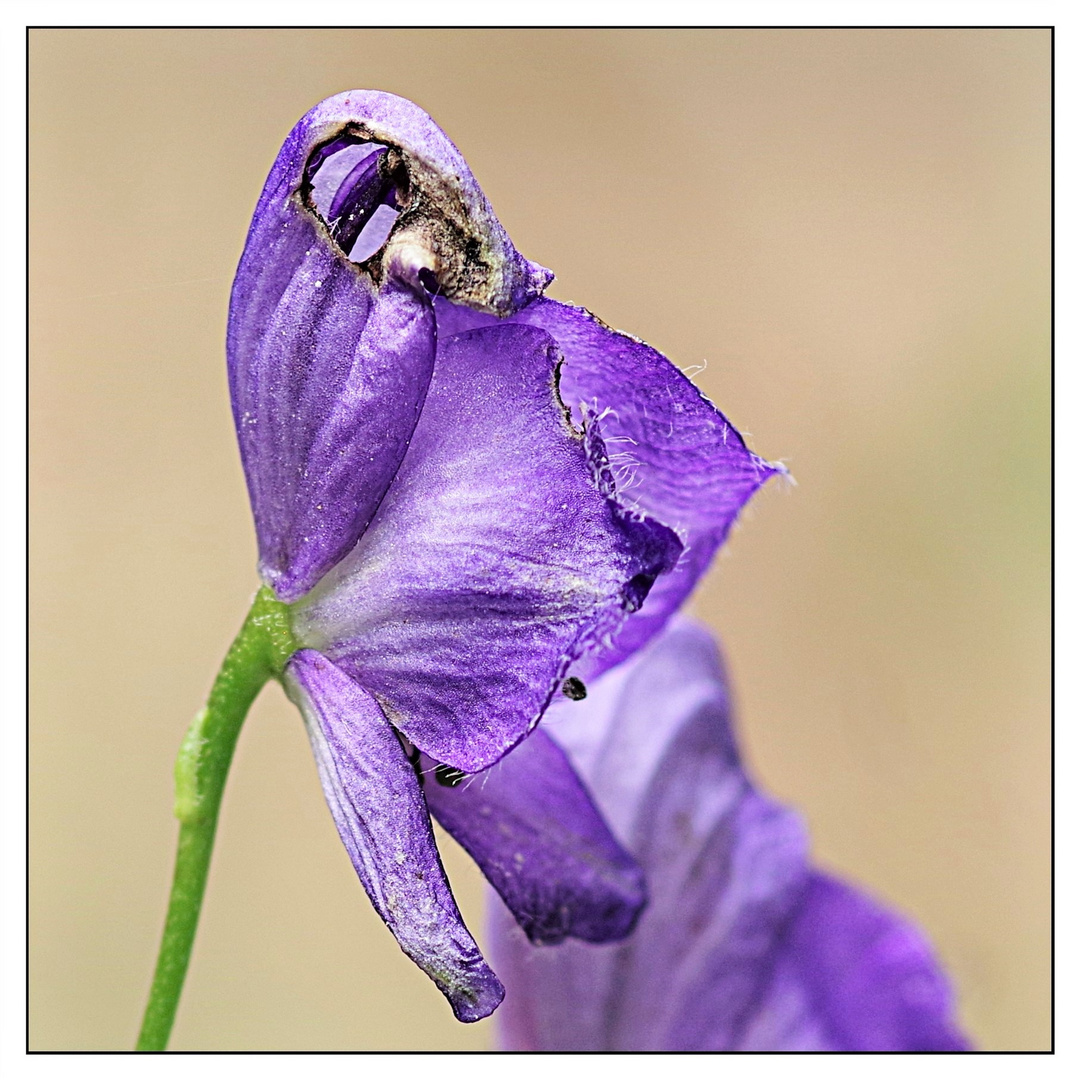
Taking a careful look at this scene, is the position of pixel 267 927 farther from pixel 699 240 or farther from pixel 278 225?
pixel 278 225

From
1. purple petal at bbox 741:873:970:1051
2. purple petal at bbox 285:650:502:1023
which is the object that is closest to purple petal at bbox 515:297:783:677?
purple petal at bbox 285:650:502:1023

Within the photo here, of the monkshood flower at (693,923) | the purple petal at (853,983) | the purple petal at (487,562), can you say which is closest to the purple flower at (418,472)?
the purple petal at (487,562)

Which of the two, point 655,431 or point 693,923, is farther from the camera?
point 693,923

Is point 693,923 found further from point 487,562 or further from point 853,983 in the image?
point 487,562

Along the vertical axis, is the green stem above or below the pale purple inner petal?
below

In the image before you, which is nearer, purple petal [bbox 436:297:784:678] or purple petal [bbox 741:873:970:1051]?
purple petal [bbox 436:297:784:678]

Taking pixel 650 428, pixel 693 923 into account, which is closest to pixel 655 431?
pixel 650 428

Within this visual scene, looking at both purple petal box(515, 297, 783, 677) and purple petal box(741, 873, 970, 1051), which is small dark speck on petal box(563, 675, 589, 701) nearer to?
purple petal box(515, 297, 783, 677)

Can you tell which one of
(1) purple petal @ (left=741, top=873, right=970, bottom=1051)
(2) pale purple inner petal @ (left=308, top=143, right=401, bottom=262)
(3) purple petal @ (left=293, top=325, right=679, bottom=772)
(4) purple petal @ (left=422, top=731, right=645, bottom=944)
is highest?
(2) pale purple inner petal @ (left=308, top=143, right=401, bottom=262)
